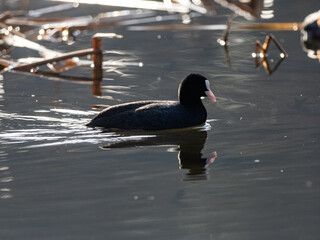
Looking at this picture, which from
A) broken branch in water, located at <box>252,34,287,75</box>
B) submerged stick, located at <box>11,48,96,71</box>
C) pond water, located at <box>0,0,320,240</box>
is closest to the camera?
pond water, located at <box>0,0,320,240</box>

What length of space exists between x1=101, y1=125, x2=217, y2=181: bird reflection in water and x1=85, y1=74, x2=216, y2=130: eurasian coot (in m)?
0.10

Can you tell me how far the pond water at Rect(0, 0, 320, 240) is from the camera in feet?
19.4

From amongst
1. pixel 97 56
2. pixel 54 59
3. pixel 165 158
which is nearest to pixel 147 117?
pixel 165 158

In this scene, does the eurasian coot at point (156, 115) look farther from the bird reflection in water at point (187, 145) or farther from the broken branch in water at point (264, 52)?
the broken branch in water at point (264, 52)

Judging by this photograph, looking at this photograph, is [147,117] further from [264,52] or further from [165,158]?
[264,52]

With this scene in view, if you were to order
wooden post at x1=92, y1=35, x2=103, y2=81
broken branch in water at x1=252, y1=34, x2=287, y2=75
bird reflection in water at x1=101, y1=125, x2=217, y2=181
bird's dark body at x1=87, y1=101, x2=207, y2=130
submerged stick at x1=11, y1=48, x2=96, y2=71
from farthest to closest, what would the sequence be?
1. broken branch in water at x1=252, y1=34, x2=287, y2=75
2. wooden post at x1=92, y1=35, x2=103, y2=81
3. submerged stick at x1=11, y1=48, x2=96, y2=71
4. bird's dark body at x1=87, y1=101, x2=207, y2=130
5. bird reflection in water at x1=101, y1=125, x2=217, y2=181

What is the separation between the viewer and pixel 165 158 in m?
7.94

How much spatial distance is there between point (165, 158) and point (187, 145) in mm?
759

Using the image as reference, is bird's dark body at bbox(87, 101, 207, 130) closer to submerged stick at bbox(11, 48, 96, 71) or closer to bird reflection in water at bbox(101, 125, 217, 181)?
bird reflection in water at bbox(101, 125, 217, 181)

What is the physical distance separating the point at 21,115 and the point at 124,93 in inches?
71.4

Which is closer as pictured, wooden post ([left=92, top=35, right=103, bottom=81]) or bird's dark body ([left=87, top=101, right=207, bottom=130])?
bird's dark body ([left=87, top=101, right=207, bottom=130])

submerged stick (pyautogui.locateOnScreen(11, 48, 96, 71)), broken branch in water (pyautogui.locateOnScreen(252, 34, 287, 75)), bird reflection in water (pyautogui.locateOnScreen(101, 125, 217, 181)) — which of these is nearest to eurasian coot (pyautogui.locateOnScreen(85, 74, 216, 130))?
bird reflection in water (pyautogui.locateOnScreen(101, 125, 217, 181))

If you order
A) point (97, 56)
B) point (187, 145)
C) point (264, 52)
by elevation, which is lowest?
point (187, 145)

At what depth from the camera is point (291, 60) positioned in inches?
526
